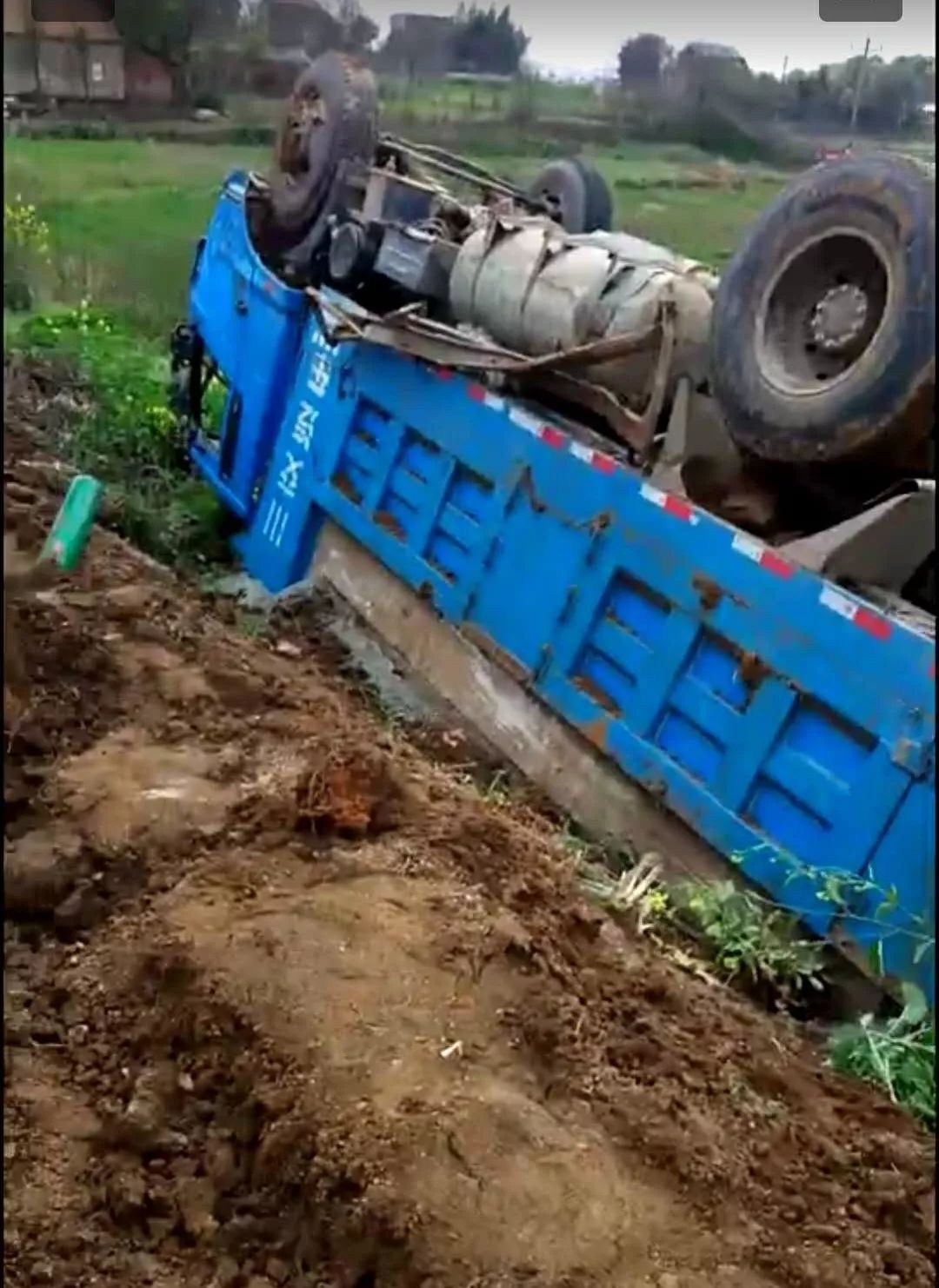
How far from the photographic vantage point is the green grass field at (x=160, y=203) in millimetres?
8492

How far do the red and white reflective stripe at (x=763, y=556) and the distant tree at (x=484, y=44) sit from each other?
137cm

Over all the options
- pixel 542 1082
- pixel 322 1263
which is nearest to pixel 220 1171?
pixel 322 1263

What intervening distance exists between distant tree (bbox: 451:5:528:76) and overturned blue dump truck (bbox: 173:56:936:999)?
32.4 inches

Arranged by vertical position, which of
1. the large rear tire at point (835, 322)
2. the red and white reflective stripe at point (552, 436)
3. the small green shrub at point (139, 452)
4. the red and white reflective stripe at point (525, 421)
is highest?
the large rear tire at point (835, 322)

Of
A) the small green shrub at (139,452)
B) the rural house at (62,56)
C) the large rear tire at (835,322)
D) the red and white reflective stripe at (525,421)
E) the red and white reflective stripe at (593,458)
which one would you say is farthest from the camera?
the small green shrub at (139,452)

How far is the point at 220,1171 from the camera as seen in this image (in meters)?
2.79

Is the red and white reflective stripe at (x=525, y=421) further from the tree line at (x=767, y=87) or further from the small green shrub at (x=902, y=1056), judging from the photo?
the small green shrub at (x=902, y=1056)

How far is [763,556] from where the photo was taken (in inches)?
162

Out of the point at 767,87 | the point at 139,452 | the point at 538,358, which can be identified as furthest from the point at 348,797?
the point at 139,452

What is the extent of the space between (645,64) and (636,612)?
1771 mm

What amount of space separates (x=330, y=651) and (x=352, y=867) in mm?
2362

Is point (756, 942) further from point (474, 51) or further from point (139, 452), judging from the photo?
point (139, 452)

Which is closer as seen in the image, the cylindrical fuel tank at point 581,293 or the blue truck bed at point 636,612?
the blue truck bed at point 636,612

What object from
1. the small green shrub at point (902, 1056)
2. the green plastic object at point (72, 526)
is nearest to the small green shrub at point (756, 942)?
the small green shrub at point (902, 1056)
